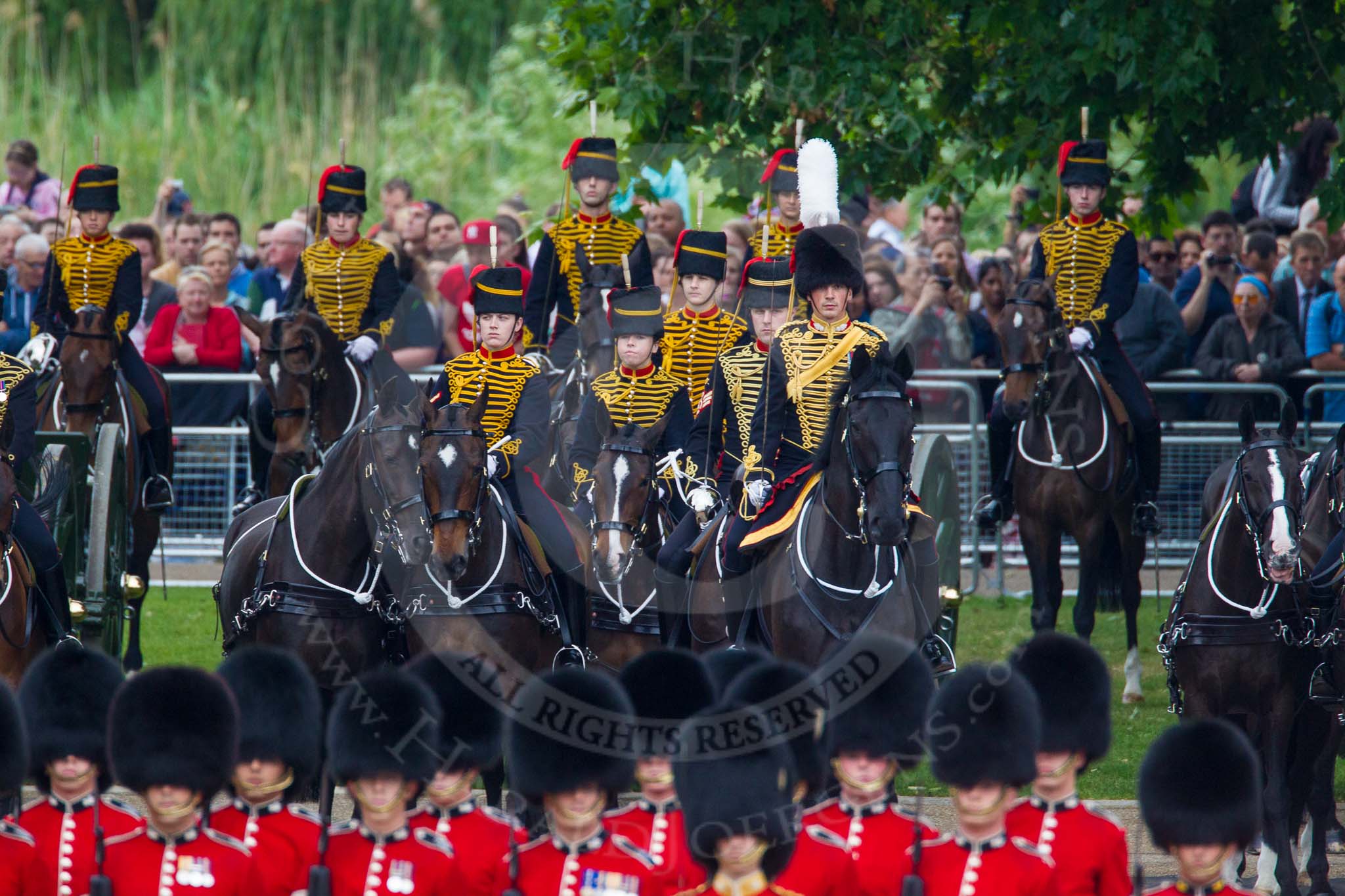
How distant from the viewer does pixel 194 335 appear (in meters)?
15.8

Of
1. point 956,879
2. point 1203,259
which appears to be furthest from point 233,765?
point 1203,259

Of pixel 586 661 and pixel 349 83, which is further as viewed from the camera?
pixel 349 83

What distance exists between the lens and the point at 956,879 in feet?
20.9

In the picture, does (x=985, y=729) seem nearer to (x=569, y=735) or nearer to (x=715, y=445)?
(x=569, y=735)

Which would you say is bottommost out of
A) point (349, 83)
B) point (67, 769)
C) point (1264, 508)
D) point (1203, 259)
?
point (67, 769)

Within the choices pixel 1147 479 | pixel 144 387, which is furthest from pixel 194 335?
pixel 1147 479

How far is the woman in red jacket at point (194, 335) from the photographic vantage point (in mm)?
15766

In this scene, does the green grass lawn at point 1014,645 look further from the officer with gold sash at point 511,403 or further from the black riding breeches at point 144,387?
the officer with gold sash at point 511,403

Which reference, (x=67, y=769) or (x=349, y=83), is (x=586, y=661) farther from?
(x=349, y=83)

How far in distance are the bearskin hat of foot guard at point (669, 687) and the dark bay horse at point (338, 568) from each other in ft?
6.80

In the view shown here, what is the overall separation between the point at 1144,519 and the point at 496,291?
4.68 metres

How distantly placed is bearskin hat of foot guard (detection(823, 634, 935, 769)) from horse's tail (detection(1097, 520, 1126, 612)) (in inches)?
229

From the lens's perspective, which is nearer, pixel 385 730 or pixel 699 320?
pixel 385 730

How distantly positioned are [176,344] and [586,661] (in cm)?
668
